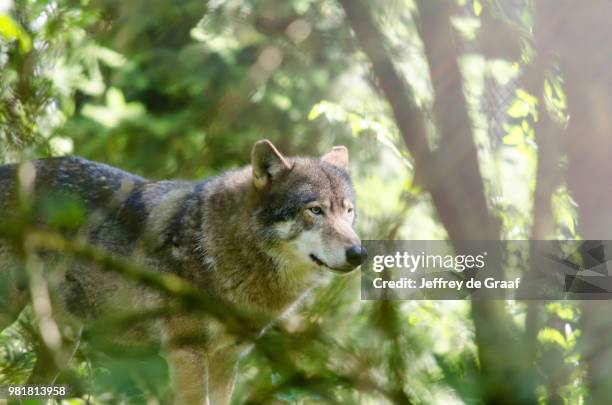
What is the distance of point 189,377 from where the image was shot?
4.37 metres

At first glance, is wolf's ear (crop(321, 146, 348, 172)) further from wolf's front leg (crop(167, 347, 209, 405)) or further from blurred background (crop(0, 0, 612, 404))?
wolf's front leg (crop(167, 347, 209, 405))

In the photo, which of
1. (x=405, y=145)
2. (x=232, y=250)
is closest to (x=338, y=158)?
(x=232, y=250)

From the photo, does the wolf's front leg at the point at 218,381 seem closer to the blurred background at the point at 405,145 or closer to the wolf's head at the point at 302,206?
the wolf's head at the point at 302,206

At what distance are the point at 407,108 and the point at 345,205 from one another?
186 centimetres

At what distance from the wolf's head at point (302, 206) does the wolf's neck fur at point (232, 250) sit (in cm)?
7

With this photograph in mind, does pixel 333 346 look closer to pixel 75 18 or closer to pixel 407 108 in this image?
pixel 75 18

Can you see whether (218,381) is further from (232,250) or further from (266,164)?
(266,164)

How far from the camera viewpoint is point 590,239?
2.26 meters

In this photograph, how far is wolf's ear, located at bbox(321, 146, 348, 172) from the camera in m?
5.04

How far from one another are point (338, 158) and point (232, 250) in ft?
3.34

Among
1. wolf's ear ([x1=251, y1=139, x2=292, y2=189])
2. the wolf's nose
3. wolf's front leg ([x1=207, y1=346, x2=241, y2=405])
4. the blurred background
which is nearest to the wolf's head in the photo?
wolf's ear ([x1=251, y1=139, x2=292, y2=189])

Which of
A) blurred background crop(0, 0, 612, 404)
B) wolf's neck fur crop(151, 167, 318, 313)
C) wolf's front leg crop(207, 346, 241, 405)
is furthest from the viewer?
wolf's neck fur crop(151, 167, 318, 313)

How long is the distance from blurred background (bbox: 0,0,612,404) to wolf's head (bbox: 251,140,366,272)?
270 mm

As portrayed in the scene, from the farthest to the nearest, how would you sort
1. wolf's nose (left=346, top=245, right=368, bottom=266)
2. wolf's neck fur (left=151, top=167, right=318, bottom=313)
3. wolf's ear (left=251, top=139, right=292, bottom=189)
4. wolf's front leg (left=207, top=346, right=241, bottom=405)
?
wolf's ear (left=251, top=139, right=292, bottom=189), wolf's neck fur (left=151, top=167, right=318, bottom=313), wolf's front leg (left=207, top=346, right=241, bottom=405), wolf's nose (left=346, top=245, right=368, bottom=266)
